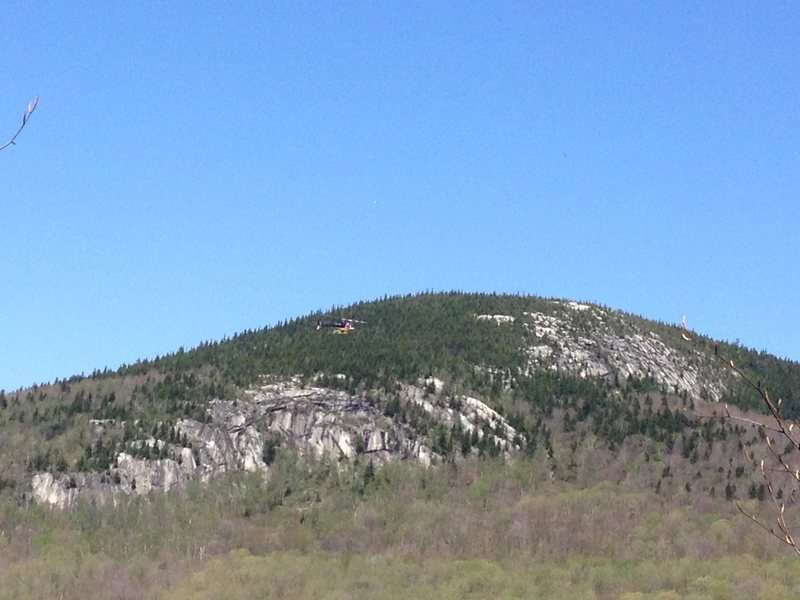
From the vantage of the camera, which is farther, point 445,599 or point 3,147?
point 445,599

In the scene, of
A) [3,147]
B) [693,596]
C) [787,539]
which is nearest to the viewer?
[3,147]

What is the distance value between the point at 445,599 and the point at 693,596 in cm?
3800

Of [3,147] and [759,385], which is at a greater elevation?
[3,147]

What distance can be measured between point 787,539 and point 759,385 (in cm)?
209

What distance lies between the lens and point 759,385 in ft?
53.6

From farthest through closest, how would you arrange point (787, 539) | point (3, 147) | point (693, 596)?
point (693, 596) < point (787, 539) < point (3, 147)

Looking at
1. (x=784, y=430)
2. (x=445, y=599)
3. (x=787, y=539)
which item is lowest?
(x=445, y=599)

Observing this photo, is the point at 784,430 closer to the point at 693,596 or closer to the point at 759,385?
the point at 759,385

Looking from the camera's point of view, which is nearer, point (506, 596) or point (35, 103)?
Answer: point (35, 103)

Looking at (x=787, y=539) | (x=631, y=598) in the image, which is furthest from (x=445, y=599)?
(x=787, y=539)

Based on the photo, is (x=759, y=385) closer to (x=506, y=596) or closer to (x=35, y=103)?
(x=35, y=103)

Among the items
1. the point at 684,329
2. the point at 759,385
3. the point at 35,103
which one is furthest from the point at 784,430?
the point at 35,103

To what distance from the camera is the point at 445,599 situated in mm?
199500

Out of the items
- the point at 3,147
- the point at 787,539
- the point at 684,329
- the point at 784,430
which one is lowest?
the point at 787,539
